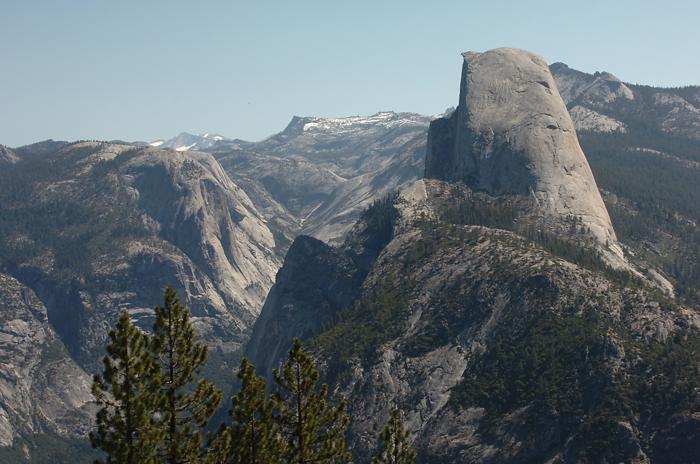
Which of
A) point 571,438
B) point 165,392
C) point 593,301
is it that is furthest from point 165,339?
point 593,301

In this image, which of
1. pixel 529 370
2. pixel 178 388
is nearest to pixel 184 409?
pixel 178 388

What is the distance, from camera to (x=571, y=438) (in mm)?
150750

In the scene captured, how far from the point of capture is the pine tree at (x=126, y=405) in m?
61.9

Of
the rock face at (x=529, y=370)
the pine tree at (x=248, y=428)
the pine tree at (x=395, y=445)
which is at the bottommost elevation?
the rock face at (x=529, y=370)

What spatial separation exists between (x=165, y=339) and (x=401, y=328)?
13387 centimetres

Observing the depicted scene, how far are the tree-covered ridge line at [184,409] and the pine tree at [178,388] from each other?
67 mm

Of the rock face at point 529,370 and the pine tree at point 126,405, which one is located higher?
the pine tree at point 126,405

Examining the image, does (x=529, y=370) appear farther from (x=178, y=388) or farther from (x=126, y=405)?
(x=126, y=405)

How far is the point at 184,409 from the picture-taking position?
65500 mm

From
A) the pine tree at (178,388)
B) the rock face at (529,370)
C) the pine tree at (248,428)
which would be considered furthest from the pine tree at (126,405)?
the rock face at (529,370)

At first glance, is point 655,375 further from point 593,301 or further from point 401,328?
point 401,328

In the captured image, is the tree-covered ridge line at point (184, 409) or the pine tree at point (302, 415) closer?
the tree-covered ridge line at point (184, 409)

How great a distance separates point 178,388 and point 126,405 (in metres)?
4.15

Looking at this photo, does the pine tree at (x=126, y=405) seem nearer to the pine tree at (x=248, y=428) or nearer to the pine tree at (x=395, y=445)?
the pine tree at (x=248, y=428)
